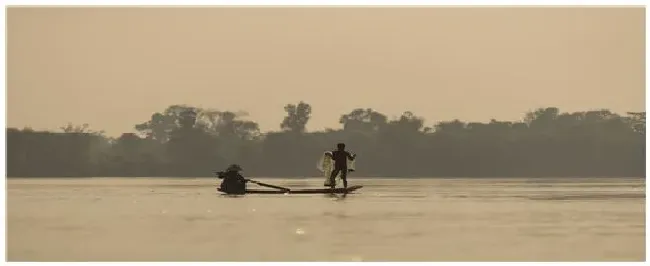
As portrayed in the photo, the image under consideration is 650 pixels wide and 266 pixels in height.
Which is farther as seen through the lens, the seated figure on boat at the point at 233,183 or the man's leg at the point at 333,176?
the seated figure on boat at the point at 233,183

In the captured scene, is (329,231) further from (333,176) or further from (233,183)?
(233,183)

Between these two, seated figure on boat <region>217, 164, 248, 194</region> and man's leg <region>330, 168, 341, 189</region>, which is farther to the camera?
seated figure on boat <region>217, 164, 248, 194</region>

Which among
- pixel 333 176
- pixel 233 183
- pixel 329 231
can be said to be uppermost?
pixel 333 176

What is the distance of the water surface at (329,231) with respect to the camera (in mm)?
14203

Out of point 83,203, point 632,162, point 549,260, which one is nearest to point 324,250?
point 549,260

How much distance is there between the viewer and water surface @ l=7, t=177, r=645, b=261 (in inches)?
559

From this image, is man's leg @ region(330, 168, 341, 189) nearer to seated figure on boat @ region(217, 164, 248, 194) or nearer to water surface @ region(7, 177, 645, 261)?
seated figure on boat @ region(217, 164, 248, 194)

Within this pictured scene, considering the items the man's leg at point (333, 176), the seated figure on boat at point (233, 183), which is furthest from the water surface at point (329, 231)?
the seated figure on boat at point (233, 183)

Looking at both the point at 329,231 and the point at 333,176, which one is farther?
the point at 333,176

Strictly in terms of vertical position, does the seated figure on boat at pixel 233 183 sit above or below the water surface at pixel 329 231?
above

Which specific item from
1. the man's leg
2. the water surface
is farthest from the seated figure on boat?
the water surface

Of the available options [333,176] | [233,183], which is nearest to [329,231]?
[333,176]

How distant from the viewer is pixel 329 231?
1641cm

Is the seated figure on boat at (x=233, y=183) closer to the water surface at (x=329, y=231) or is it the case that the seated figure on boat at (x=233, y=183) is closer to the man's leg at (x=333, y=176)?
the man's leg at (x=333, y=176)
